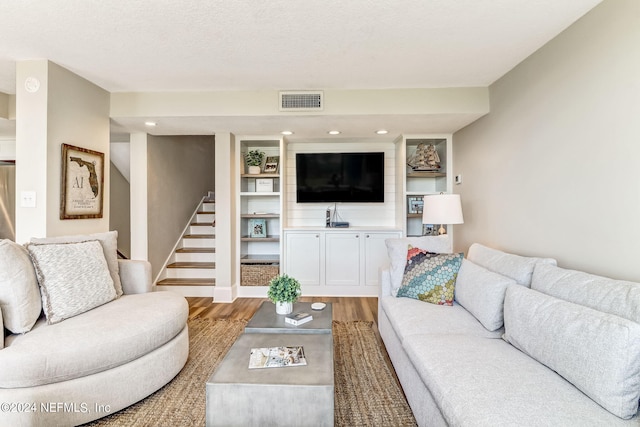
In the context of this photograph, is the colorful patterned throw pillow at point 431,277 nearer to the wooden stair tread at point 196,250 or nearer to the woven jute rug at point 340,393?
the woven jute rug at point 340,393

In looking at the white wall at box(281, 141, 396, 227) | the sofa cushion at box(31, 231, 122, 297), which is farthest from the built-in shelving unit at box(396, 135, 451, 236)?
the sofa cushion at box(31, 231, 122, 297)

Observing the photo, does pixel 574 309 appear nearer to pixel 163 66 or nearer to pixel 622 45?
pixel 622 45

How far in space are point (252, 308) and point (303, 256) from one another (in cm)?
92

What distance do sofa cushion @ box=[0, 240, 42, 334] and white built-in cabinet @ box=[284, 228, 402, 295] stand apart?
259 cm

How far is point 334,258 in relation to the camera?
4035 mm

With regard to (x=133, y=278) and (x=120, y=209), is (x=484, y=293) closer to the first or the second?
(x=133, y=278)

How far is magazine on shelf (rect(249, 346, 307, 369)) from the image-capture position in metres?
1.50

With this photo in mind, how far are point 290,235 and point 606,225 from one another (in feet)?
10.1

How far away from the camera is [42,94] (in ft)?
7.78

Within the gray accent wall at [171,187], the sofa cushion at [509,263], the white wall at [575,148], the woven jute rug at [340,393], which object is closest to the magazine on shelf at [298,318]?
the woven jute rug at [340,393]

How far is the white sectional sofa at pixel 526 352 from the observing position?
107cm

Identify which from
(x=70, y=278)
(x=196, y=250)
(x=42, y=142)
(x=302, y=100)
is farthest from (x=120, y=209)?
(x=302, y=100)

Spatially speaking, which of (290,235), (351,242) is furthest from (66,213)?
(351,242)

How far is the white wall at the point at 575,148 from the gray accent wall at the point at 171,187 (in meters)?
4.06
